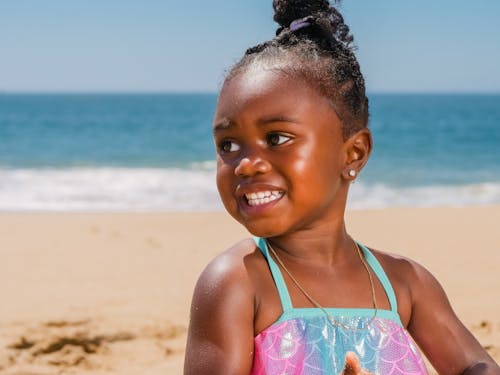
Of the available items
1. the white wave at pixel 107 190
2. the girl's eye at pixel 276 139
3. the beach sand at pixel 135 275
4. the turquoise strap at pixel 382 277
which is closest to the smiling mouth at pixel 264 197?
the girl's eye at pixel 276 139

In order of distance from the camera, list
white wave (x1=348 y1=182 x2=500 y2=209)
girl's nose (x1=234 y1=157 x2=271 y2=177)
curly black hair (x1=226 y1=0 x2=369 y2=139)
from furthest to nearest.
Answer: white wave (x1=348 y1=182 x2=500 y2=209) < curly black hair (x1=226 y1=0 x2=369 y2=139) < girl's nose (x1=234 y1=157 x2=271 y2=177)

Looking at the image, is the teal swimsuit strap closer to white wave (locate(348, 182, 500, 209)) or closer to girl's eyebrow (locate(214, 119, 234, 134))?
girl's eyebrow (locate(214, 119, 234, 134))

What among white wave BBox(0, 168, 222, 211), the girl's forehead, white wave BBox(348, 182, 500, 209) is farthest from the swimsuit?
white wave BBox(348, 182, 500, 209)

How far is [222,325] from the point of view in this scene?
1855mm

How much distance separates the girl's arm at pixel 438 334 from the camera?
2150mm

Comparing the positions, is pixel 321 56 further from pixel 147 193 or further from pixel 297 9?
pixel 147 193

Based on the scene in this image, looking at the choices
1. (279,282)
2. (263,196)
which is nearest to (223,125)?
(263,196)

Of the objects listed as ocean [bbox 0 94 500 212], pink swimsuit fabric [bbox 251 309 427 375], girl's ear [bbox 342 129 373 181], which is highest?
ocean [bbox 0 94 500 212]

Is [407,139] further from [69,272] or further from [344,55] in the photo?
[344,55]

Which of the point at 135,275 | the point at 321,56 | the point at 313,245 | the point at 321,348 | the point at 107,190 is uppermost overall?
the point at 107,190

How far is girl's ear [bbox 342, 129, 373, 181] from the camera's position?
2.03 metres

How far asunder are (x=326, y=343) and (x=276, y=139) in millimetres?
518

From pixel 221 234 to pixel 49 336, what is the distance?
3609 millimetres

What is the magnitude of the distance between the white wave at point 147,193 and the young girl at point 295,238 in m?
9.30
